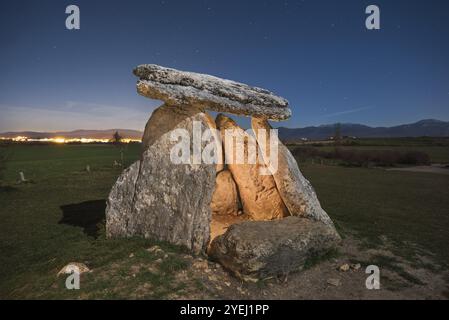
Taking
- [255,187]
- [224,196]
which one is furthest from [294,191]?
[224,196]

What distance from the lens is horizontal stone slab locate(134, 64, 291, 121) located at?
9.68 m

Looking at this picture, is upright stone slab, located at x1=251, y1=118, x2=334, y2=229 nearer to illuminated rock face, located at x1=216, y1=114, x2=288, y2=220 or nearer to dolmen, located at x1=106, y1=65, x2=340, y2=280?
dolmen, located at x1=106, y1=65, x2=340, y2=280

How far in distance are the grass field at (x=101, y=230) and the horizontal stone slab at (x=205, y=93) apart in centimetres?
451

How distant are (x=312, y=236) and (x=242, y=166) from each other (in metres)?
4.19

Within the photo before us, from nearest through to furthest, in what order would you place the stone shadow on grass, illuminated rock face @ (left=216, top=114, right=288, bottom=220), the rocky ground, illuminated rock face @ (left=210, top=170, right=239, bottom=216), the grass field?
the rocky ground
the grass field
illuminated rock face @ (left=216, top=114, right=288, bottom=220)
the stone shadow on grass
illuminated rock face @ (left=210, top=170, right=239, bottom=216)

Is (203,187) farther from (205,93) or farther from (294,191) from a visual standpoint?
(294,191)

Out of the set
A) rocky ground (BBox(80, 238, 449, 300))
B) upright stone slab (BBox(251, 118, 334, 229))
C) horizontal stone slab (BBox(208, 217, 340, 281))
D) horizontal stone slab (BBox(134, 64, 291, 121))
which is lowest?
rocky ground (BBox(80, 238, 449, 300))

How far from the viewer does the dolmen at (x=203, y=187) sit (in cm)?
869

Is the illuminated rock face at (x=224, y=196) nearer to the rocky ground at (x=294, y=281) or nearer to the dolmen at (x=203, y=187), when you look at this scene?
the dolmen at (x=203, y=187)

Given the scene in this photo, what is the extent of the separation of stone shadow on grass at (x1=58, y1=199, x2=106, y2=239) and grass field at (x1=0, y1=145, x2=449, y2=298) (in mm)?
44

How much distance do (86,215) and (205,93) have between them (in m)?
9.48

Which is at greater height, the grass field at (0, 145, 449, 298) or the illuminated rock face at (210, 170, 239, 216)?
the illuminated rock face at (210, 170, 239, 216)

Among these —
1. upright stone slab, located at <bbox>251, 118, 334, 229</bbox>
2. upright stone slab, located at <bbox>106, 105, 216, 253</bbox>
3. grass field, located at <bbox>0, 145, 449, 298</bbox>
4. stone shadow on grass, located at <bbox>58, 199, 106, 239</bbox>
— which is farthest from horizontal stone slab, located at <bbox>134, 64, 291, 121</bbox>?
stone shadow on grass, located at <bbox>58, 199, 106, 239</bbox>
